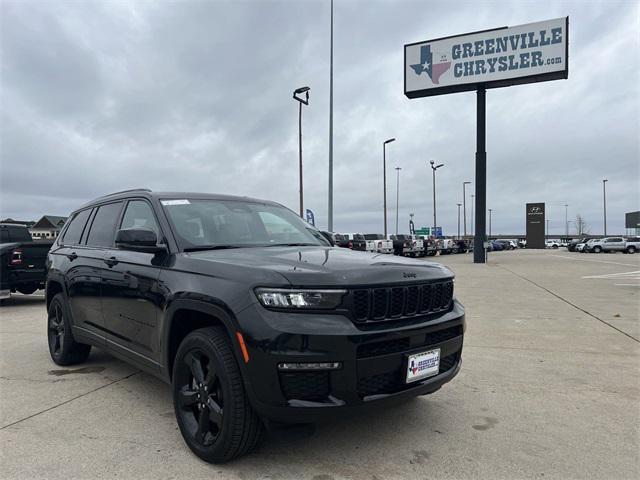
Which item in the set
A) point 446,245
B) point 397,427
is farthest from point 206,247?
point 446,245

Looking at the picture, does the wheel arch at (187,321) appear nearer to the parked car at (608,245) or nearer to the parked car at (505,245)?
the parked car at (608,245)

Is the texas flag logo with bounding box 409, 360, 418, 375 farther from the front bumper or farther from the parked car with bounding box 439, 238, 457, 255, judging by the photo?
the parked car with bounding box 439, 238, 457, 255

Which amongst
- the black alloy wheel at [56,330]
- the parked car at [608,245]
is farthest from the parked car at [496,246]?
the black alloy wheel at [56,330]

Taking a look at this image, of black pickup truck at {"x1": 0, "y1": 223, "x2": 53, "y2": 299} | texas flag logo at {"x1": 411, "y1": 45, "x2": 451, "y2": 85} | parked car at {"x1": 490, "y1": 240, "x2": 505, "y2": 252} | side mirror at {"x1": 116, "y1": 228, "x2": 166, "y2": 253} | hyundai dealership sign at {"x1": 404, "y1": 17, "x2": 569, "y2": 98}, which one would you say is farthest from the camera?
parked car at {"x1": 490, "y1": 240, "x2": 505, "y2": 252}

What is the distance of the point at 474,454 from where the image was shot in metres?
3.00

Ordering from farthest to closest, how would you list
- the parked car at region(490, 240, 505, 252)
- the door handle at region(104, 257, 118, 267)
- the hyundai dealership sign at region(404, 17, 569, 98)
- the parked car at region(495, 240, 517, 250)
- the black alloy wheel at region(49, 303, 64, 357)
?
the parked car at region(495, 240, 517, 250)
the parked car at region(490, 240, 505, 252)
the hyundai dealership sign at region(404, 17, 569, 98)
the black alloy wheel at region(49, 303, 64, 357)
the door handle at region(104, 257, 118, 267)

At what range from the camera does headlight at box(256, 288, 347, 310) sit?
2.59 m

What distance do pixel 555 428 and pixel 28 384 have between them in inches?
182

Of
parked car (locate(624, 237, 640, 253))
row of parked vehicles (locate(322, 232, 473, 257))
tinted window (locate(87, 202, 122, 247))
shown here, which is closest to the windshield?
tinted window (locate(87, 202, 122, 247))

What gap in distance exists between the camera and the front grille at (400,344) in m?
2.61

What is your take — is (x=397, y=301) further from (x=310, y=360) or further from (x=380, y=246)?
(x=380, y=246)

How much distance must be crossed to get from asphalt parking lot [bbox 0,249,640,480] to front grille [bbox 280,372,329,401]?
36 cm

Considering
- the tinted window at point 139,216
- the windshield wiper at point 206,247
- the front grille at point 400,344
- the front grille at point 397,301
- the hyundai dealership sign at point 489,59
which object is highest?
the hyundai dealership sign at point 489,59

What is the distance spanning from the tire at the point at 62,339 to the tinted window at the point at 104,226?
0.86 metres
